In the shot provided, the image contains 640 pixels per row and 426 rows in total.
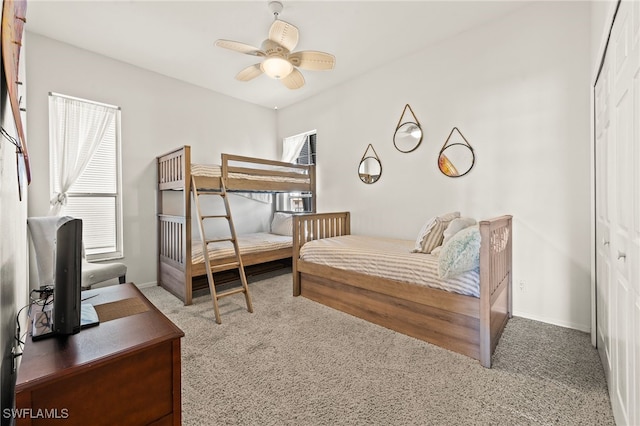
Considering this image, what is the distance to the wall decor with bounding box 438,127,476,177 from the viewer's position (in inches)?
118

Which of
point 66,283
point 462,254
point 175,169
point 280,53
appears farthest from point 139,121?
point 462,254

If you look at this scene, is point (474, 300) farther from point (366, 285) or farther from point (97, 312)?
point (97, 312)

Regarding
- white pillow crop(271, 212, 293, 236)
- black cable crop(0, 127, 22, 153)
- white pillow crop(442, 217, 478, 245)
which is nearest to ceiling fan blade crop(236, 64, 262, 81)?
black cable crop(0, 127, 22, 153)

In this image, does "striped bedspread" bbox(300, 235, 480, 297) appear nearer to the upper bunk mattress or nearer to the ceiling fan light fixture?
the upper bunk mattress

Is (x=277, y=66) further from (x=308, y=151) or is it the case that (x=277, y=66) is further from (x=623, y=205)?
(x=623, y=205)

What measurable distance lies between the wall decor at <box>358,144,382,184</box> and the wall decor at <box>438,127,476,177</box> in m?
0.85

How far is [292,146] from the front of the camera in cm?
514

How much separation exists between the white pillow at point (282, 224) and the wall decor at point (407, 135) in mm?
2059

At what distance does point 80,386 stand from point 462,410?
5.59 ft

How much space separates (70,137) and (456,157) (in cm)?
437

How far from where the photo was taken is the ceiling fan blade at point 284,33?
2229mm

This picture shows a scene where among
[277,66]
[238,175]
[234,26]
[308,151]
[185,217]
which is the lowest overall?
[185,217]

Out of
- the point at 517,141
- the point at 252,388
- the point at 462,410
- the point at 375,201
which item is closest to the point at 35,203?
the point at 252,388

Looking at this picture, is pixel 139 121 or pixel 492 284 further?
pixel 139 121
